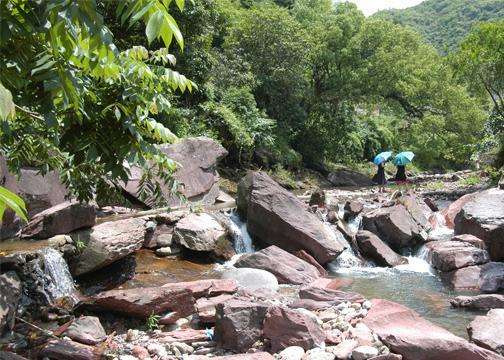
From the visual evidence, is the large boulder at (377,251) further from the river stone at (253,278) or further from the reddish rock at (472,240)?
the river stone at (253,278)

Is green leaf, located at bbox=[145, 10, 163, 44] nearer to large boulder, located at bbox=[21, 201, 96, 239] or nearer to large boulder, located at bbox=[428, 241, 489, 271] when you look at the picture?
large boulder, located at bbox=[21, 201, 96, 239]

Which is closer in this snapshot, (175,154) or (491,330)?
(491,330)

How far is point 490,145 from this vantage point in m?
22.9

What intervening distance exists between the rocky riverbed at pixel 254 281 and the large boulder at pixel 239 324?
2 centimetres

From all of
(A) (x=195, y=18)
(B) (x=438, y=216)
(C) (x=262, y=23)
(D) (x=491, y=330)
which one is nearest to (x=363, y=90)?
(C) (x=262, y=23)

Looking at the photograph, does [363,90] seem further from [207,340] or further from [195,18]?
[207,340]

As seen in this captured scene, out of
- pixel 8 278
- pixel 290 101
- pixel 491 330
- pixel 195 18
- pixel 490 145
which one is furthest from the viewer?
pixel 290 101

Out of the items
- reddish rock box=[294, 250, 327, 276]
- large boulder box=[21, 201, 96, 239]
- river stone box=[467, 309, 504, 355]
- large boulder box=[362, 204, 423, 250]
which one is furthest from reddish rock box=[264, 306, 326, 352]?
large boulder box=[362, 204, 423, 250]

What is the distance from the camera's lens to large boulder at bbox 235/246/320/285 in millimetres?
9852

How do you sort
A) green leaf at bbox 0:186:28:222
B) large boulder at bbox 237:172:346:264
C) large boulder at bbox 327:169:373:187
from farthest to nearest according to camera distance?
large boulder at bbox 327:169:373:187 → large boulder at bbox 237:172:346:264 → green leaf at bbox 0:186:28:222

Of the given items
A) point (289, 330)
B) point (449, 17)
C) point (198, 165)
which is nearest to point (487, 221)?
point (289, 330)

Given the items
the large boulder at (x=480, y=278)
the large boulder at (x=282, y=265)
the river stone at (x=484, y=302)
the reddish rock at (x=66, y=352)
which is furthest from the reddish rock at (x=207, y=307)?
the large boulder at (x=480, y=278)

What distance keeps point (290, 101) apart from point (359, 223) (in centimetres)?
1476

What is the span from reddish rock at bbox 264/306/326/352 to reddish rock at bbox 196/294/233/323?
1.01 m
